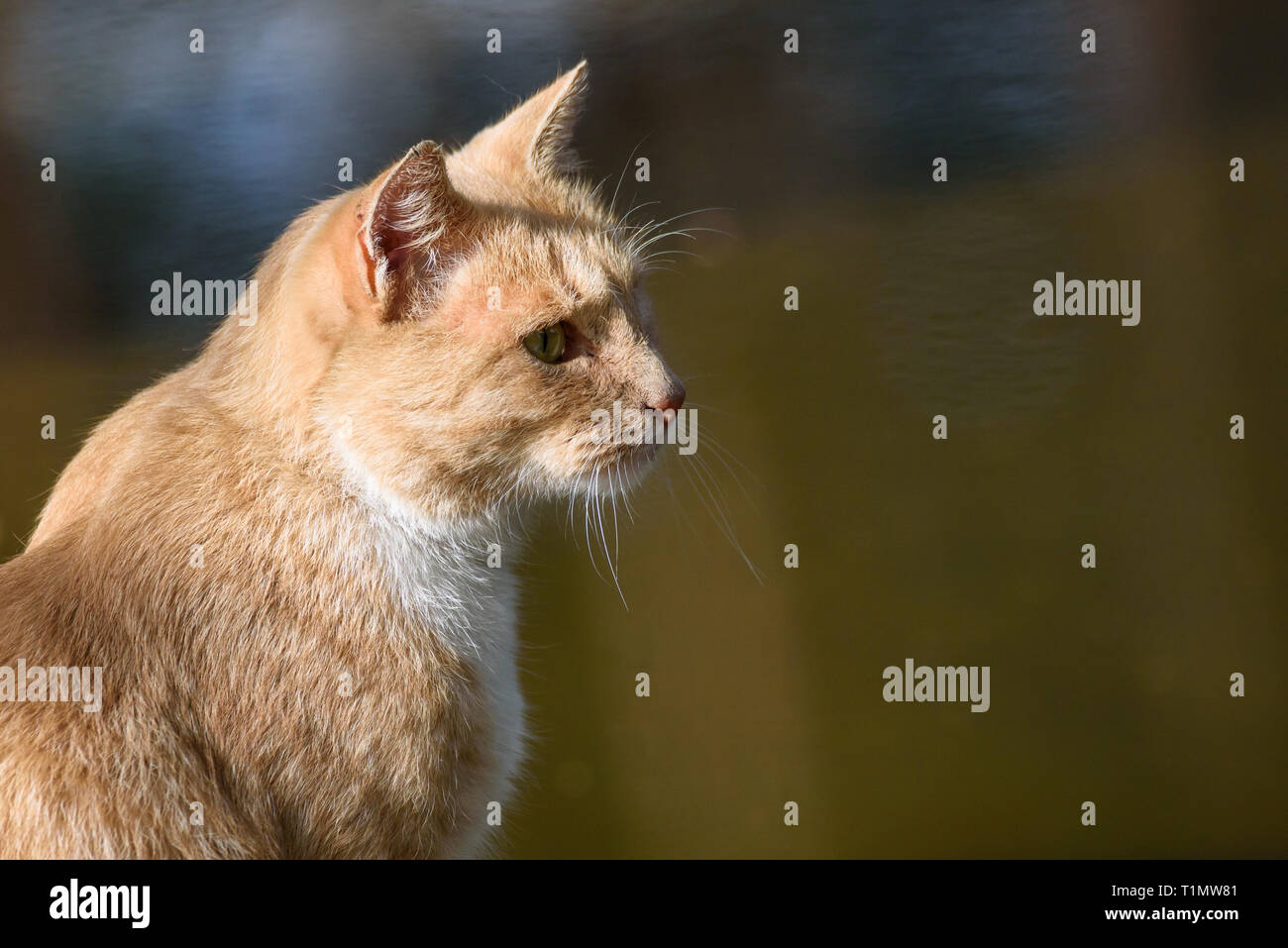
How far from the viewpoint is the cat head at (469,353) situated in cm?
114

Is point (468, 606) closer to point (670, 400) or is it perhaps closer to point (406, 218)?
point (670, 400)

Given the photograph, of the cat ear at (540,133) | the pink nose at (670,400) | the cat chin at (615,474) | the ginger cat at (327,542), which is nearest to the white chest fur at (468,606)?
the ginger cat at (327,542)

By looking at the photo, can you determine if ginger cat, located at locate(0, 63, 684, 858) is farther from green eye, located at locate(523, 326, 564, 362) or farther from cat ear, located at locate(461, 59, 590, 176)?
cat ear, located at locate(461, 59, 590, 176)

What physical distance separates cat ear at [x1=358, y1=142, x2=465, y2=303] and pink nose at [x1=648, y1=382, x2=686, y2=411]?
0.99ft

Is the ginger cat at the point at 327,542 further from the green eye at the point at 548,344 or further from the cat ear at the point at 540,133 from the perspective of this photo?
the cat ear at the point at 540,133

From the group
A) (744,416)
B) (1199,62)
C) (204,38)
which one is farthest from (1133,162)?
(204,38)

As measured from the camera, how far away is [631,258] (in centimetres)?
137

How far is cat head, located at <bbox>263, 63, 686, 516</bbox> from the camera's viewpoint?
1.14 m

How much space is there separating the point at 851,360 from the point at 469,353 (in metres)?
1.10

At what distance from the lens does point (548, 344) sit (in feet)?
3.97

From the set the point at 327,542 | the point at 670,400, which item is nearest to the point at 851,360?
the point at 670,400

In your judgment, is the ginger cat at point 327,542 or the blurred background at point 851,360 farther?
the blurred background at point 851,360

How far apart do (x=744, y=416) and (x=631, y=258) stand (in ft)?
2.64
